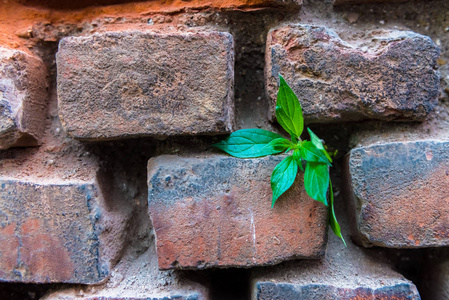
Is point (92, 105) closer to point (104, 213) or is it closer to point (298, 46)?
point (104, 213)

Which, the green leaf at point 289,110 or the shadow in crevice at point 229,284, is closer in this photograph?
the green leaf at point 289,110

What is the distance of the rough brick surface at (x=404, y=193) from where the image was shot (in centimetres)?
48

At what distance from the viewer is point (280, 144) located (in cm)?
49

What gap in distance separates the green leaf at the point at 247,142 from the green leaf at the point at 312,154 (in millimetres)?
48

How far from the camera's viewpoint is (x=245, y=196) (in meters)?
0.49

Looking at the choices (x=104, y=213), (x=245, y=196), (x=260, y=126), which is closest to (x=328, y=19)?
(x=260, y=126)

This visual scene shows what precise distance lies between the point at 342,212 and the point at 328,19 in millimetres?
329

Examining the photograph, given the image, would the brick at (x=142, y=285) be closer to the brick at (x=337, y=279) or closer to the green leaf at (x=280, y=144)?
the brick at (x=337, y=279)

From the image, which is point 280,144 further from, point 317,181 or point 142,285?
point 142,285

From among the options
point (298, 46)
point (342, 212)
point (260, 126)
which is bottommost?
point (342, 212)

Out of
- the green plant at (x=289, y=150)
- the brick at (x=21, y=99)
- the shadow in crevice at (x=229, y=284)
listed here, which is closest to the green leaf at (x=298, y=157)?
the green plant at (x=289, y=150)

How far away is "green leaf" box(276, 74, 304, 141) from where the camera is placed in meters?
0.46

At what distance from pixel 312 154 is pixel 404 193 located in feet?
0.50

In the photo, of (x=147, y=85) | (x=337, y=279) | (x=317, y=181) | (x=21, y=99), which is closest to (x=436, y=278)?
(x=337, y=279)
